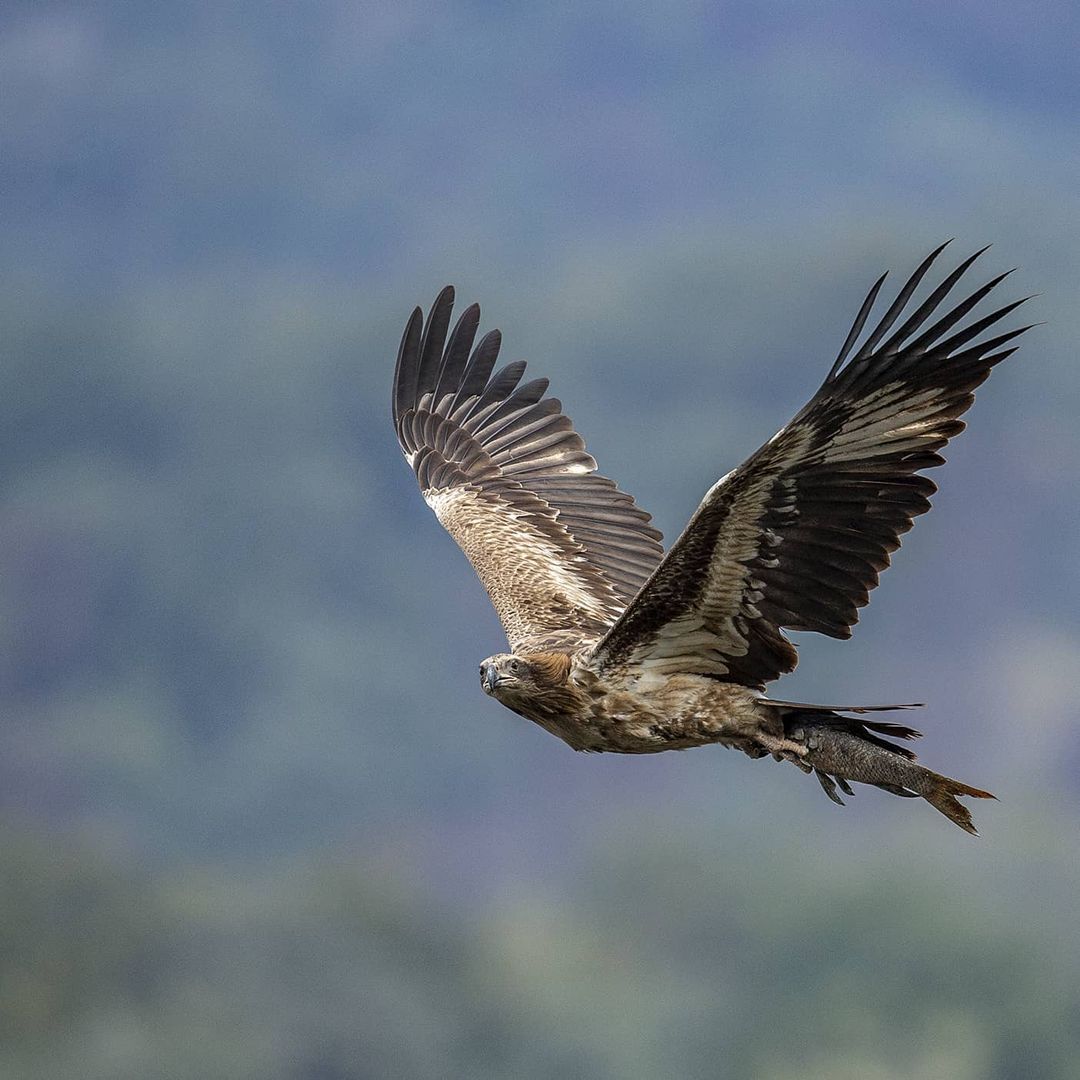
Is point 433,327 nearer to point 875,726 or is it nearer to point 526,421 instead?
point 526,421

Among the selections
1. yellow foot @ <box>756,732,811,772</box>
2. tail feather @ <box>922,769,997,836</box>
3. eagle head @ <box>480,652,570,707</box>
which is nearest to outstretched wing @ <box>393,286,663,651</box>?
eagle head @ <box>480,652,570,707</box>

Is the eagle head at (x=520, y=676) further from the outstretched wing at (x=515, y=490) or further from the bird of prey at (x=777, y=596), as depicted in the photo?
the outstretched wing at (x=515, y=490)

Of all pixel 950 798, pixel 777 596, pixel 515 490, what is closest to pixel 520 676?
pixel 777 596

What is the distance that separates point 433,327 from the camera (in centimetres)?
1383

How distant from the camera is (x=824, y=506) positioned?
28.6 ft

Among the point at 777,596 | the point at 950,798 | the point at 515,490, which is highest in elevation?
the point at 515,490

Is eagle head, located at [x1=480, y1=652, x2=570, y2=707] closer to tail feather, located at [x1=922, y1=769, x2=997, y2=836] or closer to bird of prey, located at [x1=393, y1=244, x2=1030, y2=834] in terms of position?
bird of prey, located at [x1=393, y1=244, x2=1030, y2=834]

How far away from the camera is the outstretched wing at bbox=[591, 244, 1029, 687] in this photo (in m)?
8.45

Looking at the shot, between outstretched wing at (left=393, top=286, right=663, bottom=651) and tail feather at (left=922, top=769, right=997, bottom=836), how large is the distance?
229 cm

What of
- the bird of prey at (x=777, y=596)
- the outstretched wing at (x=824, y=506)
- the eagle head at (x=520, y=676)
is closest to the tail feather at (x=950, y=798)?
the bird of prey at (x=777, y=596)

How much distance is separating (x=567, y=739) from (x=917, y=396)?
2686 millimetres

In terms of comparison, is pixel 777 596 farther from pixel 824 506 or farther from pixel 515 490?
pixel 515 490

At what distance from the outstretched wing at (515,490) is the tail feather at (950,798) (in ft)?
7.51

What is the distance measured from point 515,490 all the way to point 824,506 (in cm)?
447
